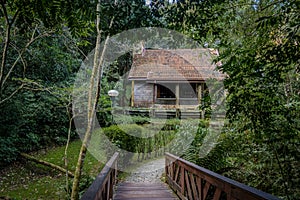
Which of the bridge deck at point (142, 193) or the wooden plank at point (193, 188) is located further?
the bridge deck at point (142, 193)

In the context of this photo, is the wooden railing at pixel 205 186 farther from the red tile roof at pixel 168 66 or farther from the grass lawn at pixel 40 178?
the red tile roof at pixel 168 66

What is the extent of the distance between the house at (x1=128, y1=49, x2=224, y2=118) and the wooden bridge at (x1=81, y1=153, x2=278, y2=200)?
9.70 m

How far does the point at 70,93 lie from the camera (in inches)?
215

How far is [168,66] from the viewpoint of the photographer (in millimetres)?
15438

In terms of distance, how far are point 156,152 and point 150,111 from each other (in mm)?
4103

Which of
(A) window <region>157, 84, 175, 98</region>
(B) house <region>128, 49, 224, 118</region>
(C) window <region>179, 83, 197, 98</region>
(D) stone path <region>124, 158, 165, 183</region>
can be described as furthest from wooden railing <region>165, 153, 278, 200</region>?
(C) window <region>179, 83, 197, 98</region>

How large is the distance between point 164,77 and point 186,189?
435 inches

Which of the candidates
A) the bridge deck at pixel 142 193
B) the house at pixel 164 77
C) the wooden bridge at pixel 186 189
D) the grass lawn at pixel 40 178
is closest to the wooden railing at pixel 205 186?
the wooden bridge at pixel 186 189

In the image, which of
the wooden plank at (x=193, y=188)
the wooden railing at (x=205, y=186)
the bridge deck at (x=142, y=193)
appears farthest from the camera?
the bridge deck at (x=142, y=193)

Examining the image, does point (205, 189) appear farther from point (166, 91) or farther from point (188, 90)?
point (188, 90)

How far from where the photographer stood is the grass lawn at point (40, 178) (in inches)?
209

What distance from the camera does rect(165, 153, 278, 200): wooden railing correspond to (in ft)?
5.46

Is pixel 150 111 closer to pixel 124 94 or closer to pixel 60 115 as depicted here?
pixel 124 94

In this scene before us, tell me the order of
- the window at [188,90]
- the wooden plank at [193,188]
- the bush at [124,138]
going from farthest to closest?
the window at [188,90], the bush at [124,138], the wooden plank at [193,188]
